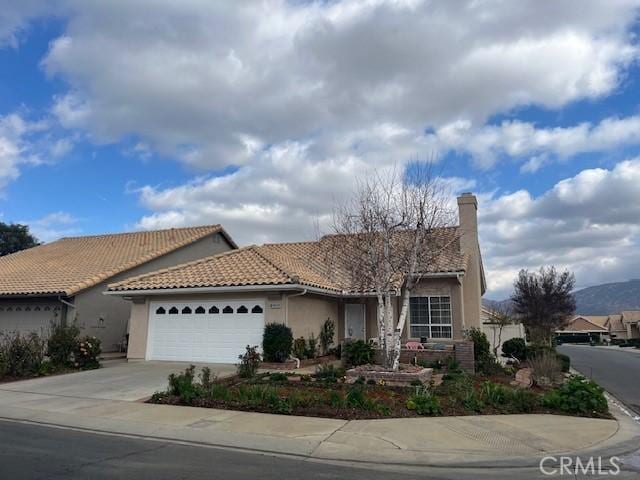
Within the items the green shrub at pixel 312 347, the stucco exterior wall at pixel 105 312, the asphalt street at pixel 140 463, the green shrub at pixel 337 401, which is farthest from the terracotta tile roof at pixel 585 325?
the asphalt street at pixel 140 463

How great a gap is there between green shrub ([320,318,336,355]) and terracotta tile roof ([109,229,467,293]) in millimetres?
1510

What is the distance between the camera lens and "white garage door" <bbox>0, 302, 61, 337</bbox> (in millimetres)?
20812

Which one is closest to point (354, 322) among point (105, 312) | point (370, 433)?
point (105, 312)

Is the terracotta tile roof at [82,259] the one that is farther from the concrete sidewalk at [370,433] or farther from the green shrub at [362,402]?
the green shrub at [362,402]

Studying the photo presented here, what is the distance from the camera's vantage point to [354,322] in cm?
2258

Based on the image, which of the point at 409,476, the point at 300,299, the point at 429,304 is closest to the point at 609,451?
the point at 409,476

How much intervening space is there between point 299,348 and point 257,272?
123 inches

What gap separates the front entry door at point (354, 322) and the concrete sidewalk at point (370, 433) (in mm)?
12413

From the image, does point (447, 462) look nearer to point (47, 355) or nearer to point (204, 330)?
point (204, 330)

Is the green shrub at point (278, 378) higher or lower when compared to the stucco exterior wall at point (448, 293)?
lower

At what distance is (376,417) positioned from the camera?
389 inches

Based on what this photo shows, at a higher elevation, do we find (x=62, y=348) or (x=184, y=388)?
(x=62, y=348)

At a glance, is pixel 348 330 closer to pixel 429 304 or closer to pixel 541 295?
pixel 429 304

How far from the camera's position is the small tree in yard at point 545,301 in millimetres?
38375
